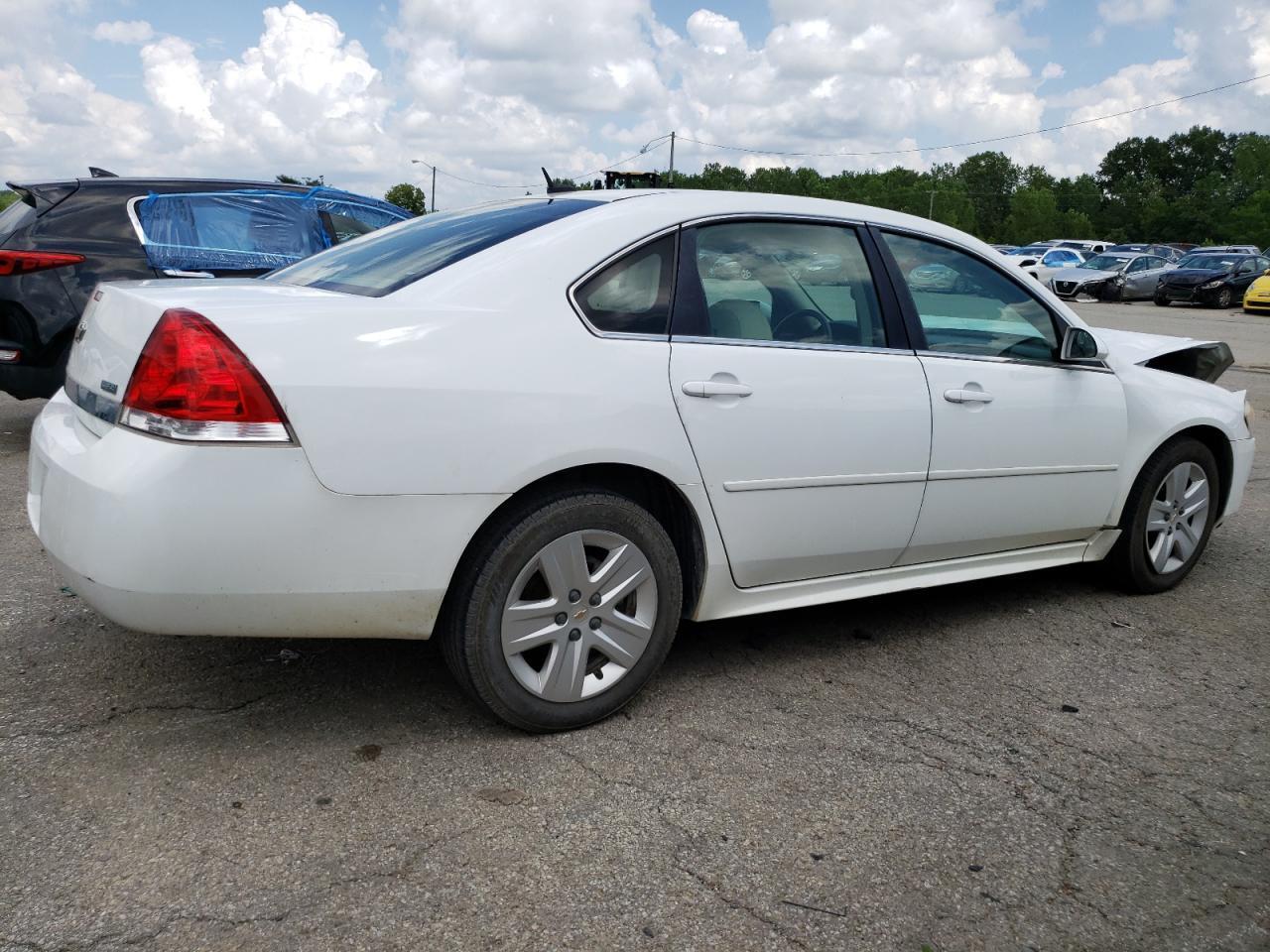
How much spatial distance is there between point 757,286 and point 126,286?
1887 millimetres

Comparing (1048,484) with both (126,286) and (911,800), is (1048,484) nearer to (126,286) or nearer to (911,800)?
(911,800)

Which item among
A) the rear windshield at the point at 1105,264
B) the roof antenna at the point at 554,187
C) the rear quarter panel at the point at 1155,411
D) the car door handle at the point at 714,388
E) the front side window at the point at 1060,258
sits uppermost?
the front side window at the point at 1060,258

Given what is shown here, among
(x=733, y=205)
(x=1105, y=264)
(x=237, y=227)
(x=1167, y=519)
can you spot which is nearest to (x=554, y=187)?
(x=733, y=205)

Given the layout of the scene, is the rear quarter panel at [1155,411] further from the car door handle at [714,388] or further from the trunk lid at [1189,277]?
the trunk lid at [1189,277]

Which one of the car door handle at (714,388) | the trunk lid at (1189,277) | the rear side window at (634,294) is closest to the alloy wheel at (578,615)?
the car door handle at (714,388)

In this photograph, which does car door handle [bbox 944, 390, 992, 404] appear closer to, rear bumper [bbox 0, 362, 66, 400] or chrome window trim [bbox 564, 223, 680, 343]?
chrome window trim [bbox 564, 223, 680, 343]

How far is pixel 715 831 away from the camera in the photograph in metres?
2.65

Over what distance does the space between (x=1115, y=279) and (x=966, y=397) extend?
30.6 metres

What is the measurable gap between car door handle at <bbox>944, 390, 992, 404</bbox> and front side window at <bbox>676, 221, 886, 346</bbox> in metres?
0.30

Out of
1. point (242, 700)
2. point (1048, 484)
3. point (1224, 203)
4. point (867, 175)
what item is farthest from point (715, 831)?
point (867, 175)

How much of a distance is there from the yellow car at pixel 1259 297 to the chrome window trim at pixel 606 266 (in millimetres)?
27571

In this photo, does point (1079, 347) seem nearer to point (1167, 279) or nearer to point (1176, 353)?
point (1176, 353)

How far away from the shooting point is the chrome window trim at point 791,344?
3213 mm

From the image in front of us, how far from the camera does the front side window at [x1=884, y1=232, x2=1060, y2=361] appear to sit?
3.82 meters
